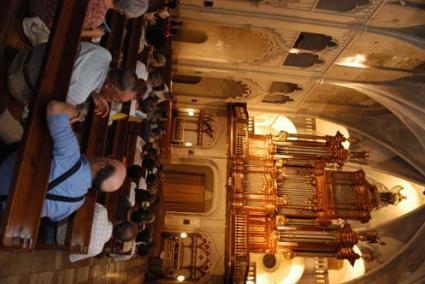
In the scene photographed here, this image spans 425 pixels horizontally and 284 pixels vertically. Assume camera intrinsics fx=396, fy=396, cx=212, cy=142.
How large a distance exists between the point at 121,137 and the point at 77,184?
2.15m

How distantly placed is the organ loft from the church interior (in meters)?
0.04

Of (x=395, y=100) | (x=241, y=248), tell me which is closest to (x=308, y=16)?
(x=395, y=100)

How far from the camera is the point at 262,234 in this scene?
10.5m

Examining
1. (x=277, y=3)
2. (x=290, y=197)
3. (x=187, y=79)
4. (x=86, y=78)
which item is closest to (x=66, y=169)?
(x=86, y=78)

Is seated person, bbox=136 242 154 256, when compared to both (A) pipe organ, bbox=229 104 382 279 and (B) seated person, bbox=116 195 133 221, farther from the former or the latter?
Answer: (A) pipe organ, bbox=229 104 382 279

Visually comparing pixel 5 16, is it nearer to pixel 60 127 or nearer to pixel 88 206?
pixel 60 127

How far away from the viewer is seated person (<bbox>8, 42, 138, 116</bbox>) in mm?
2652

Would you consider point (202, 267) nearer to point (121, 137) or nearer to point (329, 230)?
point (329, 230)

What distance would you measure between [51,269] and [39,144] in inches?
58.4

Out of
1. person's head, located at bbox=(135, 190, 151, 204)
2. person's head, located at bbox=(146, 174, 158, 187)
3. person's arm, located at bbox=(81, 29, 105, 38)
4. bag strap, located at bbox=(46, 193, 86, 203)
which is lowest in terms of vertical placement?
bag strap, located at bbox=(46, 193, 86, 203)

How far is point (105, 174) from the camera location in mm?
2881

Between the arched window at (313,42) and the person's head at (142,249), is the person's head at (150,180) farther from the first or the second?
the arched window at (313,42)

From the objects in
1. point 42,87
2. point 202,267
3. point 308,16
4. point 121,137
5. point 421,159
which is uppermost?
point 308,16

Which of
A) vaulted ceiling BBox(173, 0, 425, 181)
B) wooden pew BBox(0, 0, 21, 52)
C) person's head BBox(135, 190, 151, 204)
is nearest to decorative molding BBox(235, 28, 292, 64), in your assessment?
vaulted ceiling BBox(173, 0, 425, 181)
